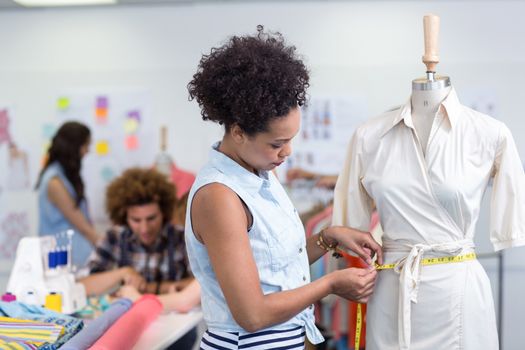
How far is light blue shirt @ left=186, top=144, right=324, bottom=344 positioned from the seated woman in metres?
1.65

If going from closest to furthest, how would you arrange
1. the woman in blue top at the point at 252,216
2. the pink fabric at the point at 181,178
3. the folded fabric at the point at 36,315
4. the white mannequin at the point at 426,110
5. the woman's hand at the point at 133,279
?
the woman in blue top at the point at 252,216 → the white mannequin at the point at 426,110 → the folded fabric at the point at 36,315 → the woman's hand at the point at 133,279 → the pink fabric at the point at 181,178

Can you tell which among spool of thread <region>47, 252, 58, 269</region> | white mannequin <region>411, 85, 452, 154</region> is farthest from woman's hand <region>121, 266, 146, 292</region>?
white mannequin <region>411, 85, 452, 154</region>

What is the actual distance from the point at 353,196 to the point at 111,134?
9.53 feet

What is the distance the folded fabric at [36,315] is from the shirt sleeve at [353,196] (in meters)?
0.94

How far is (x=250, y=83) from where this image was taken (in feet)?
5.06

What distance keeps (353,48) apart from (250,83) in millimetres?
3160

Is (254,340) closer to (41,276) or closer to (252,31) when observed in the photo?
(41,276)

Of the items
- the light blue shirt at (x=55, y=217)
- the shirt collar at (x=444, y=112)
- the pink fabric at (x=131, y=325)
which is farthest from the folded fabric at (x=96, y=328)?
the light blue shirt at (x=55, y=217)

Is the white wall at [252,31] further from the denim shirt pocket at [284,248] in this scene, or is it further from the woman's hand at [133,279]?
the denim shirt pocket at [284,248]

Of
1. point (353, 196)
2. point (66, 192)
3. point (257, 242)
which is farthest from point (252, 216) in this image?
point (66, 192)

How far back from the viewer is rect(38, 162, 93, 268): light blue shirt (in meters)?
4.52

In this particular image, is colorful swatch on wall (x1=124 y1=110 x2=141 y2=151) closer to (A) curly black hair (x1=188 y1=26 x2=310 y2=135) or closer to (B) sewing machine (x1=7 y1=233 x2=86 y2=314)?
(B) sewing machine (x1=7 y1=233 x2=86 y2=314)

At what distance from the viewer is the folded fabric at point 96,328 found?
2.18m

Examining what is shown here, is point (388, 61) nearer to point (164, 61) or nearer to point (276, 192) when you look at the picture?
point (164, 61)
